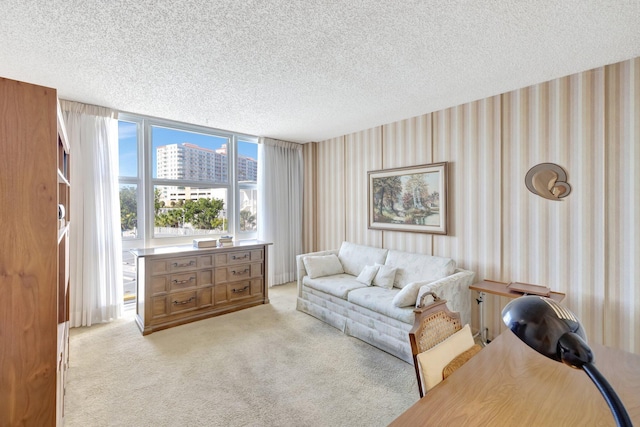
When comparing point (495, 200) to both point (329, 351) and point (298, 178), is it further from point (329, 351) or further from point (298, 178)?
point (298, 178)

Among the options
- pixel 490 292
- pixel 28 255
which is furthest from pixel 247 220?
pixel 28 255

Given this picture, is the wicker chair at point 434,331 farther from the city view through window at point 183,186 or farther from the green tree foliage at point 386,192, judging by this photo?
the city view through window at point 183,186

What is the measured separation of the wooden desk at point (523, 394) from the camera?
0.95 meters

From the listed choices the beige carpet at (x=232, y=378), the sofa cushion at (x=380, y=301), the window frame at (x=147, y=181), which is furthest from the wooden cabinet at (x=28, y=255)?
the window frame at (x=147, y=181)

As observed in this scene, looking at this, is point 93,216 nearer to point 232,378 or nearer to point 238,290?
point 238,290

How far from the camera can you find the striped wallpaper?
7.88 ft

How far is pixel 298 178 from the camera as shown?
5.46 meters

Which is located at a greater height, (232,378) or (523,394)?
(523,394)

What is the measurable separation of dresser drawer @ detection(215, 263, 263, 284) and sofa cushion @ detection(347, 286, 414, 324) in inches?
60.8

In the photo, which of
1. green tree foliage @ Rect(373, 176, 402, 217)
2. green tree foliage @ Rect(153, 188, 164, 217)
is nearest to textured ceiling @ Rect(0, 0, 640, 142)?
green tree foliage @ Rect(373, 176, 402, 217)

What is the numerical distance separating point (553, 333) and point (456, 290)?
2.50 metres

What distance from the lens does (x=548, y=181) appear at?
2.77m

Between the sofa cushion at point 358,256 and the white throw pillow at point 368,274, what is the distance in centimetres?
24

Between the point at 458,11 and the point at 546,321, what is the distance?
6.29 ft
